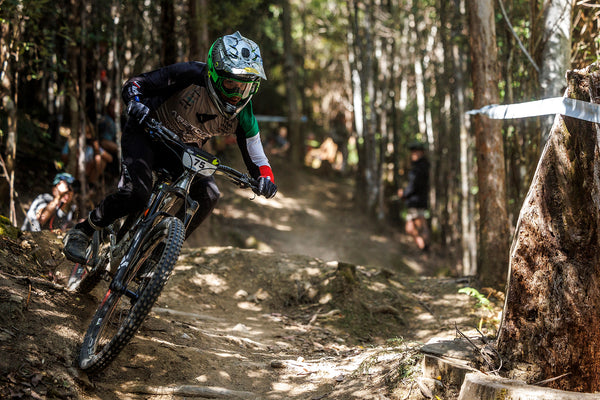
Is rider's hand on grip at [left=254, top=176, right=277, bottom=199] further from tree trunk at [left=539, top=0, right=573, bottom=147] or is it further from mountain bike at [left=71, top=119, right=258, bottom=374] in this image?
tree trunk at [left=539, top=0, right=573, bottom=147]

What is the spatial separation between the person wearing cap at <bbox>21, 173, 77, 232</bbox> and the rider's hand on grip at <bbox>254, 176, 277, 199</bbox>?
5074mm

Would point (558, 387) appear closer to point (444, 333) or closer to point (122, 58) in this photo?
point (444, 333)

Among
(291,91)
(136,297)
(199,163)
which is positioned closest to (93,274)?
(136,297)

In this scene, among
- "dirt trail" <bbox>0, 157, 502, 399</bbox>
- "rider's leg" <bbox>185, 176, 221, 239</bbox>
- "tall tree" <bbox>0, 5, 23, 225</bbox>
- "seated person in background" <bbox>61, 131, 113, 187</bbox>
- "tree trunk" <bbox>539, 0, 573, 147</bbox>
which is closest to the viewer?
"dirt trail" <bbox>0, 157, 502, 399</bbox>

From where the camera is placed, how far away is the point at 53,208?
26.9ft

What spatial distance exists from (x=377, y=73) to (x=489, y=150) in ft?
39.2

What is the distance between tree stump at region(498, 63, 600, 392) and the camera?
10.4 feet

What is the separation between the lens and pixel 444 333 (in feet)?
21.1

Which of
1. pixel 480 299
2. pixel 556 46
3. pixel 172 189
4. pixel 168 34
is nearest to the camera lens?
pixel 172 189

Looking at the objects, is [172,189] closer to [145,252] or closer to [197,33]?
[145,252]

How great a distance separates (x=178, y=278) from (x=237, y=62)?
3907mm

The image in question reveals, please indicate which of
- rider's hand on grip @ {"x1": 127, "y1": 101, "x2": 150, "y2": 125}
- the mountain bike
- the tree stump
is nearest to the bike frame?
the mountain bike

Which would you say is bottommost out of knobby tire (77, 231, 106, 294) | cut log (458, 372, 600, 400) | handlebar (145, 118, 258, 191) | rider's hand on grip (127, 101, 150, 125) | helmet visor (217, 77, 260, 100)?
cut log (458, 372, 600, 400)

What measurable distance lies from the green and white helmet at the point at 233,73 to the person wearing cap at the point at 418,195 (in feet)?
30.8
